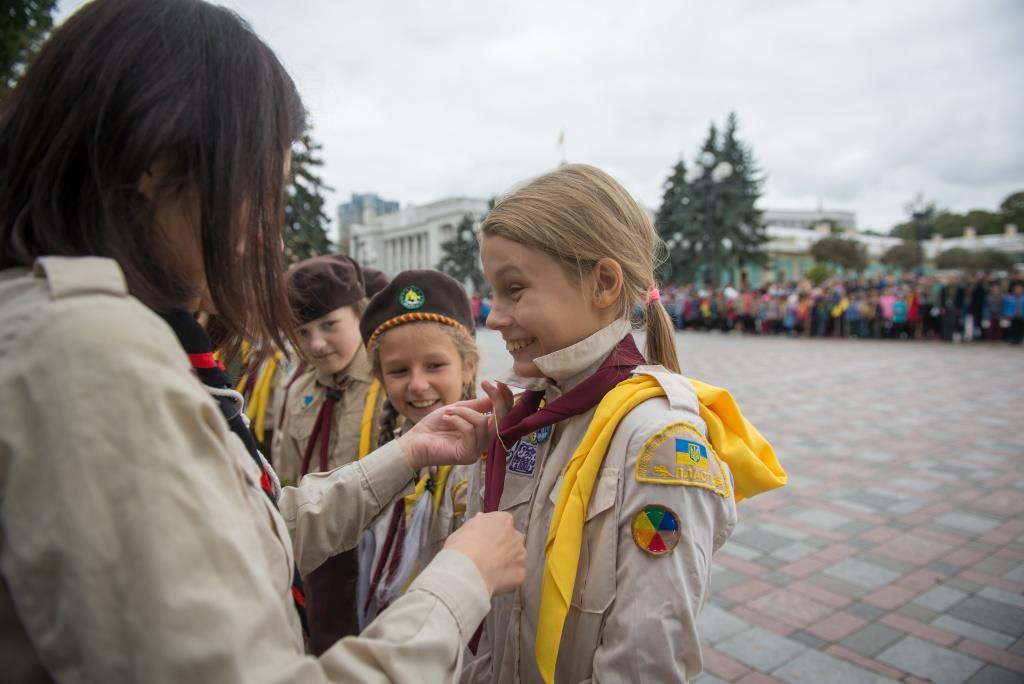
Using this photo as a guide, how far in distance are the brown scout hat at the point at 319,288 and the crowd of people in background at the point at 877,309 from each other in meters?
16.2

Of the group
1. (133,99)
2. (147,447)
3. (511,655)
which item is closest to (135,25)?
(133,99)

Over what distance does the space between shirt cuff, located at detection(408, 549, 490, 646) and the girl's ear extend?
0.75 m

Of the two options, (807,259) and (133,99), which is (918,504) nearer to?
(133,99)

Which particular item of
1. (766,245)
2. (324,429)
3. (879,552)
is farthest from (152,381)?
(766,245)

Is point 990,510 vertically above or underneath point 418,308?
underneath

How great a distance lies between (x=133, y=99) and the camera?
0.87 m

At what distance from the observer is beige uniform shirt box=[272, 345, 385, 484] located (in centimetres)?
272

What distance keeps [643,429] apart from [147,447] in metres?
0.96

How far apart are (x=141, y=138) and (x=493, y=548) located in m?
0.84

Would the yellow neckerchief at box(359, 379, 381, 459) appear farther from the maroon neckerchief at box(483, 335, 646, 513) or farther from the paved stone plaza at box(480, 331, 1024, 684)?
the paved stone plaza at box(480, 331, 1024, 684)

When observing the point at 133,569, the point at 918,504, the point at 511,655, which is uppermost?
the point at 133,569

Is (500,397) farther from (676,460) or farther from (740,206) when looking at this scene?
(740,206)

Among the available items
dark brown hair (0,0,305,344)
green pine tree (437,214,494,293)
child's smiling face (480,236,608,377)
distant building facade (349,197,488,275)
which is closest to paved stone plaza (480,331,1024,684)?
child's smiling face (480,236,608,377)

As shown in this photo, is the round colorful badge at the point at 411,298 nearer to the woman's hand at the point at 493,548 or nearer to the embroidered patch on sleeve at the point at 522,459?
the embroidered patch on sleeve at the point at 522,459
